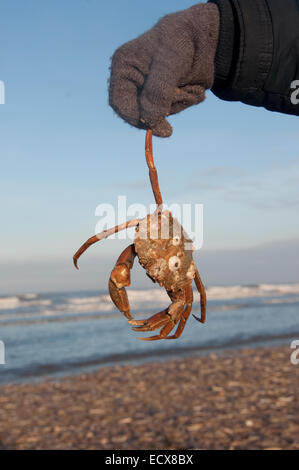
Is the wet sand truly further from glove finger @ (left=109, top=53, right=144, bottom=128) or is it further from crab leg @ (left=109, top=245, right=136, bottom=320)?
glove finger @ (left=109, top=53, right=144, bottom=128)

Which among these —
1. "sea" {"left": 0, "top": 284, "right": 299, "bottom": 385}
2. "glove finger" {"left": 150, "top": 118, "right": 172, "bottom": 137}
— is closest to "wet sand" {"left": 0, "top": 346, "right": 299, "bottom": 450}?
"sea" {"left": 0, "top": 284, "right": 299, "bottom": 385}

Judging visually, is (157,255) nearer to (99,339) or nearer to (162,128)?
(162,128)

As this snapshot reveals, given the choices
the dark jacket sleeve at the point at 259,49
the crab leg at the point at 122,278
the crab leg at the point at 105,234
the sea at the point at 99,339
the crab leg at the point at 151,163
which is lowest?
the sea at the point at 99,339

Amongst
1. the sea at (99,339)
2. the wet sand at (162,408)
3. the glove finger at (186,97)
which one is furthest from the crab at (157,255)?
the sea at (99,339)

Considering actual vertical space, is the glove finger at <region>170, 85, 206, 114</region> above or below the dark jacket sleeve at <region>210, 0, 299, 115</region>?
below

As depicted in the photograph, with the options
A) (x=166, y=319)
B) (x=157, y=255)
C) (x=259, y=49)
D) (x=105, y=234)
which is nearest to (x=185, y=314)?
(x=166, y=319)

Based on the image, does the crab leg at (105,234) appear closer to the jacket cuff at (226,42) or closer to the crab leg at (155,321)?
the crab leg at (155,321)
